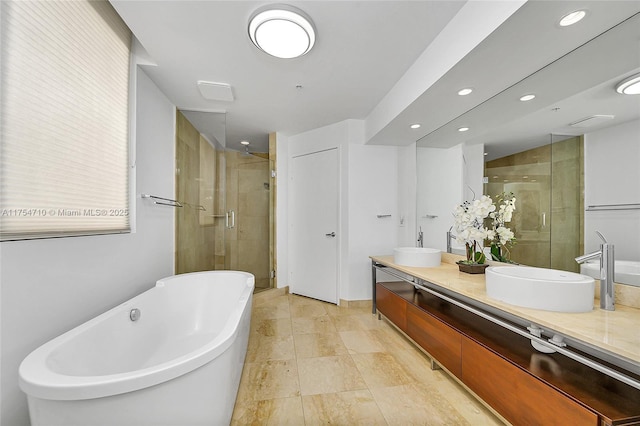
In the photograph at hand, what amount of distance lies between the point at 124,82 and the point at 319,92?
1.54 meters

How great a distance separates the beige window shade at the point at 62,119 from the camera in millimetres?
1095

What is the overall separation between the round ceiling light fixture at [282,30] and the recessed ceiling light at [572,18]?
121 cm

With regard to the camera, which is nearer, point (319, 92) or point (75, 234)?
point (75, 234)

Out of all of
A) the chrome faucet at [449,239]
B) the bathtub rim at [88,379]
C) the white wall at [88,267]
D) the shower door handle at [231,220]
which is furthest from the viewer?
the shower door handle at [231,220]

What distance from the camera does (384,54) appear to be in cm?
189

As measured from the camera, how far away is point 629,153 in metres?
1.21

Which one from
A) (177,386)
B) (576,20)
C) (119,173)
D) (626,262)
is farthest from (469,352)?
(119,173)

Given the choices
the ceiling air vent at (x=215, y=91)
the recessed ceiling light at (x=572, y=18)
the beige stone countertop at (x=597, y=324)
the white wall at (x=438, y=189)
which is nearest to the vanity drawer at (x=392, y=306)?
the white wall at (x=438, y=189)

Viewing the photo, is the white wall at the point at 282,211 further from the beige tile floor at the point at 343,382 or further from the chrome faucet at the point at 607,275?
the chrome faucet at the point at 607,275

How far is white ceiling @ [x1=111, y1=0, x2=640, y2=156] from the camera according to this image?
4.07 ft

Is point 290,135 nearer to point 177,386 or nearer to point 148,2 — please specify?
point 148,2

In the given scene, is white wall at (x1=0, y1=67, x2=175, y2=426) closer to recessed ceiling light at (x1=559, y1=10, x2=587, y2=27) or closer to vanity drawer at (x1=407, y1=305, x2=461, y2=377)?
vanity drawer at (x1=407, y1=305, x2=461, y2=377)

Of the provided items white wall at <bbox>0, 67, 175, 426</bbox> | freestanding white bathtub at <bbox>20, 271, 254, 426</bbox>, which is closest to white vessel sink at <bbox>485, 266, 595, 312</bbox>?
freestanding white bathtub at <bbox>20, 271, 254, 426</bbox>

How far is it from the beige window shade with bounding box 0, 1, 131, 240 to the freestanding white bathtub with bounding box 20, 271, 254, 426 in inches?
21.2
